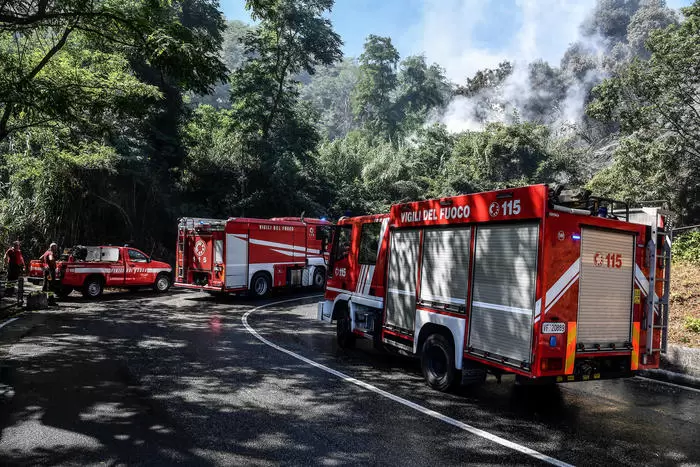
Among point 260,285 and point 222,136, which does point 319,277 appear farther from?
point 222,136

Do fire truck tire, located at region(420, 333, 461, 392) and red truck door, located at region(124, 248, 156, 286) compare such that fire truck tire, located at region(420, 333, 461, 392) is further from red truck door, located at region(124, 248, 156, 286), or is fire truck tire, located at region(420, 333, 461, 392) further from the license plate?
red truck door, located at region(124, 248, 156, 286)

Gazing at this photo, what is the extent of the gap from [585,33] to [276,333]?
83.9m

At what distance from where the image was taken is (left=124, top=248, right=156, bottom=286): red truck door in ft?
59.5

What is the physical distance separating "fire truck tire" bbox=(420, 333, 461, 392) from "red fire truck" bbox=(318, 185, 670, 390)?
15mm

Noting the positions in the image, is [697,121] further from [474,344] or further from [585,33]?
[585,33]

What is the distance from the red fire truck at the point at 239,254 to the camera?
1731 cm

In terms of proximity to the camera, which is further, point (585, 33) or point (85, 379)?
point (585, 33)

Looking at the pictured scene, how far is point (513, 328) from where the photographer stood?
5961 mm

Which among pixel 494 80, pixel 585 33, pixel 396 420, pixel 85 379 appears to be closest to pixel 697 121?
pixel 396 420

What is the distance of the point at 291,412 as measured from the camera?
19.9 ft

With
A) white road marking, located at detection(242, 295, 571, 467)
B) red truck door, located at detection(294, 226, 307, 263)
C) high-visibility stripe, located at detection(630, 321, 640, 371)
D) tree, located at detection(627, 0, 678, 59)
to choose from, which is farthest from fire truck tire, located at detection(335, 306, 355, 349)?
tree, located at detection(627, 0, 678, 59)

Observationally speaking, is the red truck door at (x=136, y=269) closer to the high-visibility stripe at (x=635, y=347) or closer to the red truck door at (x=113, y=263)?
the red truck door at (x=113, y=263)

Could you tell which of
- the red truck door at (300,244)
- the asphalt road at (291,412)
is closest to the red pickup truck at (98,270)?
the red truck door at (300,244)

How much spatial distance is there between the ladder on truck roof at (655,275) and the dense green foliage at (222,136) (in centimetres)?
816
